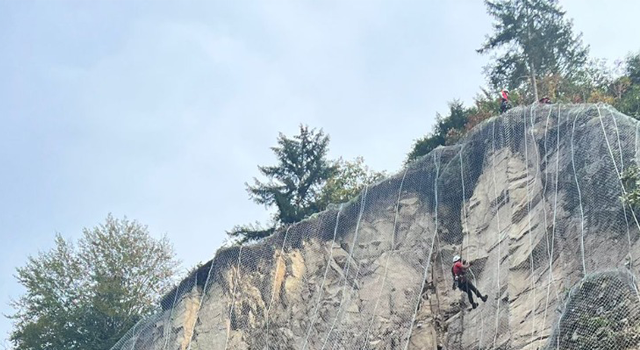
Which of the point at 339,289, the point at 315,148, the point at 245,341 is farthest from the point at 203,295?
the point at 315,148

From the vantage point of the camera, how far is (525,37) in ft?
72.5

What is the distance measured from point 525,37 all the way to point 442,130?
3609 millimetres

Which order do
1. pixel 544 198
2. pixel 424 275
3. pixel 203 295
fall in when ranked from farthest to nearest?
pixel 203 295 < pixel 424 275 < pixel 544 198

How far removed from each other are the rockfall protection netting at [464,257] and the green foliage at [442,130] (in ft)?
16.0

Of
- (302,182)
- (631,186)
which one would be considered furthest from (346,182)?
(631,186)

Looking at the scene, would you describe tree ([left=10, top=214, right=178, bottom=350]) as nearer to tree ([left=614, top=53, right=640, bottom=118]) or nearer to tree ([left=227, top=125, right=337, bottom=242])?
tree ([left=227, top=125, right=337, bottom=242])

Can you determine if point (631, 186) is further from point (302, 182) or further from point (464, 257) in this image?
point (302, 182)

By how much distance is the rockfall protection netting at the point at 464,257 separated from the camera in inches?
453

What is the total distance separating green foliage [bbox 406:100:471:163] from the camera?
21.3 meters

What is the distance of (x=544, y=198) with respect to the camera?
532 inches

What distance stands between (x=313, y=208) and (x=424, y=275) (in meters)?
7.33

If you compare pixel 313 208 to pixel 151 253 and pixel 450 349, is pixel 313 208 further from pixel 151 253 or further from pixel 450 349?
pixel 450 349

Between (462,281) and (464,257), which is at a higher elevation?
(464,257)

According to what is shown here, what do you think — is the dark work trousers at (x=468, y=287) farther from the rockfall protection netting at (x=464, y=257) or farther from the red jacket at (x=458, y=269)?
the rockfall protection netting at (x=464, y=257)
